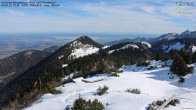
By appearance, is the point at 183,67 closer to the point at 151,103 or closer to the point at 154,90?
the point at 154,90

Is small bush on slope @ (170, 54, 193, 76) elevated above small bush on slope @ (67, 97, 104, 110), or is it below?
below

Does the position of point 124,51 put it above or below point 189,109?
below

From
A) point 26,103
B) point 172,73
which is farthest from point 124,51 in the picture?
point 26,103

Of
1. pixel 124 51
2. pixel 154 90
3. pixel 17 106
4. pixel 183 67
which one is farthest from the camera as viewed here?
pixel 124 51

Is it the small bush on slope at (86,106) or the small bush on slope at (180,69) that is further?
the small bush on slope at (180,69)

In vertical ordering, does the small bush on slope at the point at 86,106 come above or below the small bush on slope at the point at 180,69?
above

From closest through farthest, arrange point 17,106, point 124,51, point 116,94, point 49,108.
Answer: point 49,108
point 116,94
point 17,106
point 124,51

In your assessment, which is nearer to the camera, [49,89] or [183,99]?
[183,99]

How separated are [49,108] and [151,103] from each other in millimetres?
5753

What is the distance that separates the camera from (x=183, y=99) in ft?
55.3

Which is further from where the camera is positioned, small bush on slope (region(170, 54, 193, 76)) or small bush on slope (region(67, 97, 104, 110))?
small bush on slope (region(170, 54, 193, 76))

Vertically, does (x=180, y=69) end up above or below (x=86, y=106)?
below

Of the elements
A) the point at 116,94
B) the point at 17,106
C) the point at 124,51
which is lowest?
the point at 124,51

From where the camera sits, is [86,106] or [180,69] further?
[180,69]
